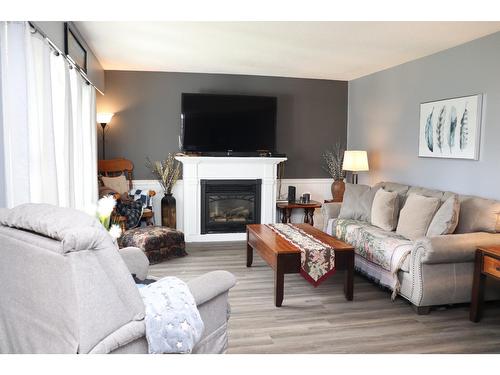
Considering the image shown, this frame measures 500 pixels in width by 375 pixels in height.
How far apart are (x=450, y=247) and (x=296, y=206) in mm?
2855

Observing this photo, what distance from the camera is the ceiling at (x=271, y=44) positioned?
12.3 feet

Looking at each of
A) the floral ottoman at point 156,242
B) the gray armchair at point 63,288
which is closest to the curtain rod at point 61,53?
the gray armchair at point 63,288

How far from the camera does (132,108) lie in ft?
20.1

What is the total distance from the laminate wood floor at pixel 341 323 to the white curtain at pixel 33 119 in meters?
1.60

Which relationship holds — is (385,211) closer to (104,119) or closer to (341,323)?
(341,323)

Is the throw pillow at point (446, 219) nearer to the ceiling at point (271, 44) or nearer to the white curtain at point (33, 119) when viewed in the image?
the ceiling at point (271, 44)

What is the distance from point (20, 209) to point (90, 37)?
2988 mm

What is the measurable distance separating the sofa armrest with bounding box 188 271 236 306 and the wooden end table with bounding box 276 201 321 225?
12.7 ft

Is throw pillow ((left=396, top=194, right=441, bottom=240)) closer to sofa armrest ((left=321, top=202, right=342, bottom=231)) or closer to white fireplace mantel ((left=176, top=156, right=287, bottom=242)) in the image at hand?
sofa armrest ((left=321, top=202, right=342, bottom=231))

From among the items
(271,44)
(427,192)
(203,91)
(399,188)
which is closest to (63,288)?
(271,44)

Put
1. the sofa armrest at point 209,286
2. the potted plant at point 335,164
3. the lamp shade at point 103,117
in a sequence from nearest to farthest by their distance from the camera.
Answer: the sofa armrest at point 209,286, the lamp shade at point 103,117, the potted plant at point 335,164

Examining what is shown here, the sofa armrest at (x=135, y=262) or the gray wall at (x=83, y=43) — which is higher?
the gray wall at (x=83, y=43)
